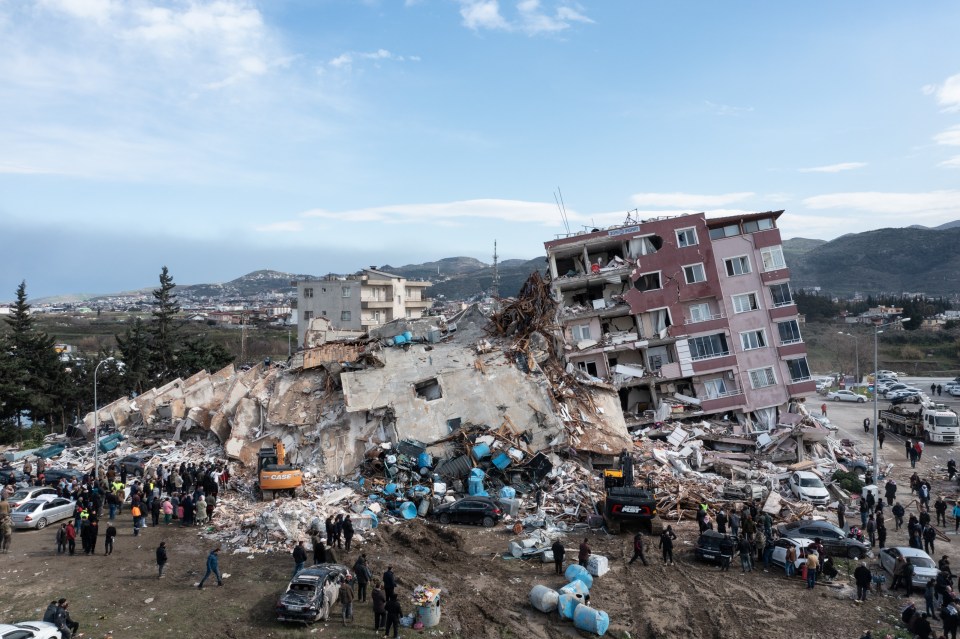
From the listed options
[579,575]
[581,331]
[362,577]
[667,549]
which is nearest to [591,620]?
[579,575]

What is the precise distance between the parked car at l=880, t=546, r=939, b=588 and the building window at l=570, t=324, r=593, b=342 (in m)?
23.8

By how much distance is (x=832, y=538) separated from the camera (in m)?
22.5

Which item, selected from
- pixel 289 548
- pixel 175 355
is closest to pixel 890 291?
pixel 175 355

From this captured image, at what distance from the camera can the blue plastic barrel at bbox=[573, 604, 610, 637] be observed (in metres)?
16.4

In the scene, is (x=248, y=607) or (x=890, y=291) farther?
(x=890, y=291)

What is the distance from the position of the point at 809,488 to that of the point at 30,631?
30547 millimetres

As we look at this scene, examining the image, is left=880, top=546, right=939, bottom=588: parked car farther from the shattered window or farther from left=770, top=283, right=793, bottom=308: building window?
left=770, top=283, right=793, bottom=308: building window

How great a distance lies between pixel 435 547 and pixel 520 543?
10.3 ft

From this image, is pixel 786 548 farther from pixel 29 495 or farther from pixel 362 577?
pixel 29 495

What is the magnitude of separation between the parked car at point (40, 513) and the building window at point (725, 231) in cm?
4048

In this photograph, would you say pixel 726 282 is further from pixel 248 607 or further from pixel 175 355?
pixel 175 355

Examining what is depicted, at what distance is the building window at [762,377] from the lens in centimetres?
4184

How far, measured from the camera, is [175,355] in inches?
2501

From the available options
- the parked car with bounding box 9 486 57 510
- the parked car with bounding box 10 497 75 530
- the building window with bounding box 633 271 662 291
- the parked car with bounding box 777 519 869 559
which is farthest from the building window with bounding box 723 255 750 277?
the parked car with bounding box 9 486 57 510
